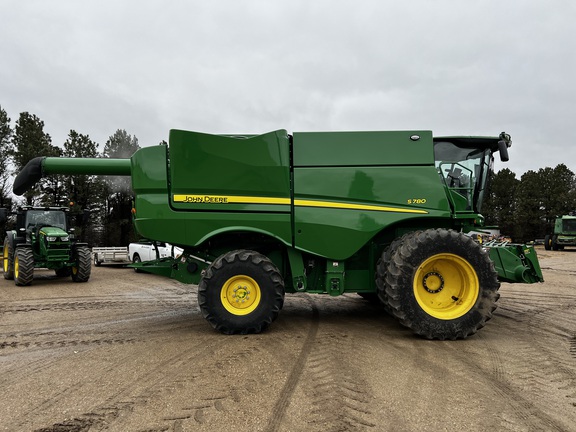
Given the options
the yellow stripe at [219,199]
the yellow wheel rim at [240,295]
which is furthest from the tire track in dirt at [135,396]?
the yellow stripe at [219,199]

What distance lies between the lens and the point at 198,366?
4.16 metres

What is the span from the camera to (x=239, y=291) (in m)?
5.30

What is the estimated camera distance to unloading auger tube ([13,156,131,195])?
6258 millimetres

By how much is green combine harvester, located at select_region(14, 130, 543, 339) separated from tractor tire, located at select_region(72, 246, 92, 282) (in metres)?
7.78

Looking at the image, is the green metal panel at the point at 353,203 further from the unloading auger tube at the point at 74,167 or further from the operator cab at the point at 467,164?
the unloading auger tube at the point at 74,167

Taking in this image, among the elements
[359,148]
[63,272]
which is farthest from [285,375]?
[63,272]

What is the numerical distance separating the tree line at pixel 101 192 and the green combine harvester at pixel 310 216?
1853 cm

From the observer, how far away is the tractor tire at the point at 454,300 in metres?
5.18

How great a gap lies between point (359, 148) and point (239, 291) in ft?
8.23

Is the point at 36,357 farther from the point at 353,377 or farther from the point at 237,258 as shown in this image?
the point at 353,377

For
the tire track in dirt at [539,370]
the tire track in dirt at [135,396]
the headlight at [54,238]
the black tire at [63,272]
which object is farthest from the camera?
the black tire at [63,272]

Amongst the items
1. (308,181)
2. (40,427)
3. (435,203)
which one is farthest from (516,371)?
(40,427)

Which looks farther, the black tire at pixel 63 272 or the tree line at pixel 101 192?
the tree line at pixel 101 192

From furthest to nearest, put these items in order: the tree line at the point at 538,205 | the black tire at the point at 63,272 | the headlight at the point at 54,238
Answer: the tree line at the point at 538,205 < the black tire at the point at 63,272 < the headlight at the point at 54,238
